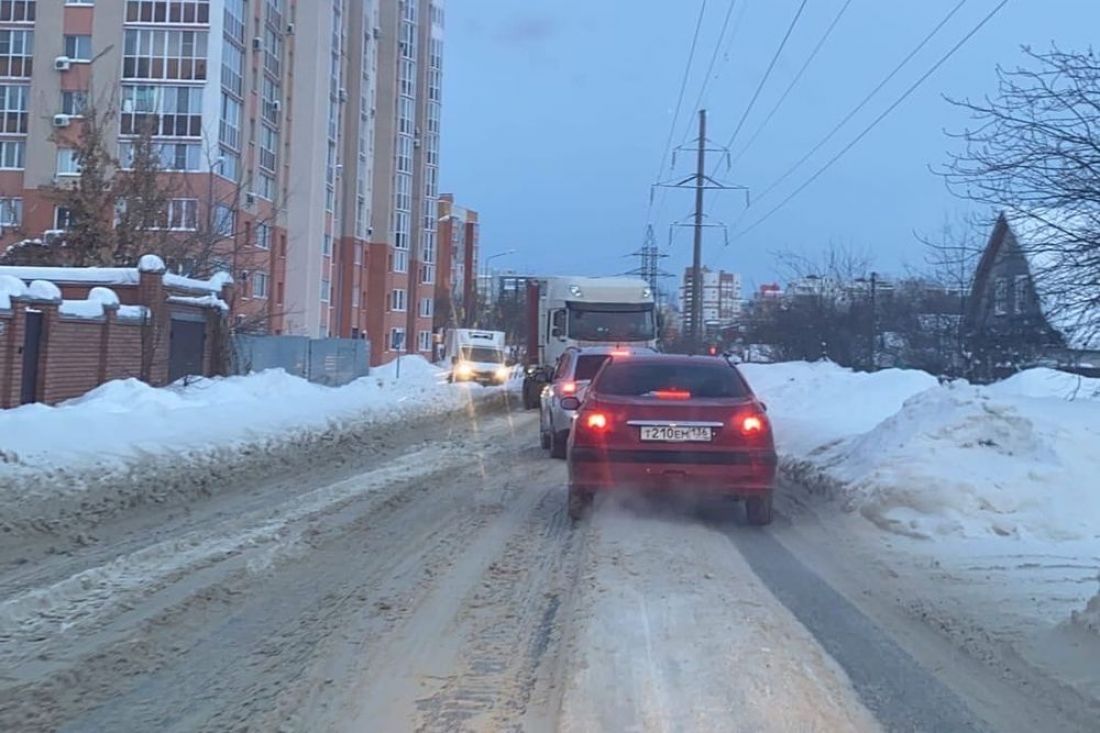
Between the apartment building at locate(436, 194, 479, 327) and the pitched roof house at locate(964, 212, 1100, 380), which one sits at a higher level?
the apartment building at locate(436, 194, 479, 327)

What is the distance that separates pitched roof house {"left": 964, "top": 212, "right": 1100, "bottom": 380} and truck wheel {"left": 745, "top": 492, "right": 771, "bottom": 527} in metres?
6.80

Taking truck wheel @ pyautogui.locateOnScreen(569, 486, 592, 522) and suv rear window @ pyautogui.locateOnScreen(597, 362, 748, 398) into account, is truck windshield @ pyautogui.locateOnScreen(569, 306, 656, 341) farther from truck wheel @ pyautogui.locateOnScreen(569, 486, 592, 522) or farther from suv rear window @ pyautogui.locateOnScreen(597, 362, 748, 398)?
truck wheel @ pyautogui.locateOnScreen(569, 486, 592, 522)

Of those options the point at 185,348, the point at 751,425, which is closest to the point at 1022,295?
the point at 751,425

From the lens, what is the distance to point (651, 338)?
29.2 m

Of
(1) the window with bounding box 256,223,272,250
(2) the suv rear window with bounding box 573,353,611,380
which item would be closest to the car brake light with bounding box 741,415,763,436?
(2) the suv rear window with bounding box 573,353,611,380

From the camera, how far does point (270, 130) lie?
59344mm

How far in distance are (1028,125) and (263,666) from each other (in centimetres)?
1257

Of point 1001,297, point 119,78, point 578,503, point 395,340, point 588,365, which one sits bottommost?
point 578,503

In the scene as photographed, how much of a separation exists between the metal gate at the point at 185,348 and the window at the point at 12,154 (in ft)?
92.7

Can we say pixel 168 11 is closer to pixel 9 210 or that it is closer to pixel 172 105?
pixel 172 105

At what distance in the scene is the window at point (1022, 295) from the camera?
56.6 ft

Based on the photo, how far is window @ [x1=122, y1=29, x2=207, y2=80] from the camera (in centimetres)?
4941

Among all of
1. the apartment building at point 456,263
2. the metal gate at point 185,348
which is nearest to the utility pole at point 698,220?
the metal gate at point 185,348

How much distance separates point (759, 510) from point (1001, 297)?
1273cm
